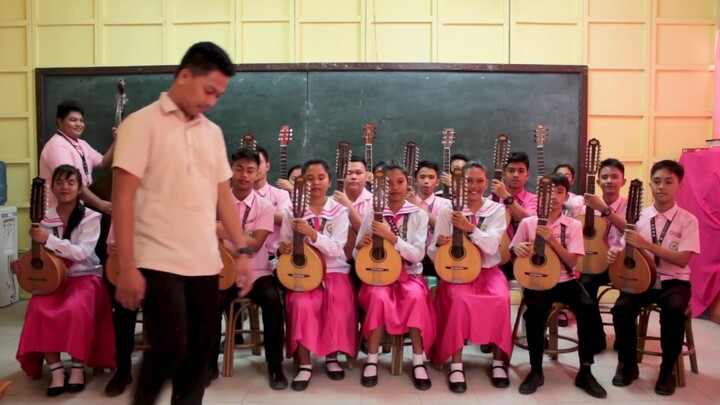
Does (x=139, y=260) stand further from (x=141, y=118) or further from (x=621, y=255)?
(x=621, y=255)

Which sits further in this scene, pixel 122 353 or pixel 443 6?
pixel 443 6

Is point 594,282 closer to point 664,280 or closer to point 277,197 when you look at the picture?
point 664,280

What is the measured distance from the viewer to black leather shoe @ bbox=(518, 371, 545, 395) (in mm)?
2975

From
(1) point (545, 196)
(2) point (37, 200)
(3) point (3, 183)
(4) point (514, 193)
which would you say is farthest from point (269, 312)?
(3) point (3, 183)

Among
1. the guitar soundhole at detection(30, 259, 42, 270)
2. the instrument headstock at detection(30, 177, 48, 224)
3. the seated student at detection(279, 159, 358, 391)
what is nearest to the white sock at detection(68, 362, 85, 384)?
the guitar soundhole at detection(30, 259, 42, 270)

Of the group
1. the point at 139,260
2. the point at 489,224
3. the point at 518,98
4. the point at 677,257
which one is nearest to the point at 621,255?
the point at 677,257

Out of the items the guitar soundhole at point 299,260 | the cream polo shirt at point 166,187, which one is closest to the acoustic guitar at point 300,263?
Result: the guitar soundhole at point 299,260

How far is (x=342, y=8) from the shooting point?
16.4 ft

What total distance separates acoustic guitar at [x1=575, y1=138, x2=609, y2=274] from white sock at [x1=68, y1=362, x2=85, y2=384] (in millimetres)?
2908

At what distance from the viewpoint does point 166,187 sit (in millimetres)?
1700

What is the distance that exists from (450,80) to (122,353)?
330 cm

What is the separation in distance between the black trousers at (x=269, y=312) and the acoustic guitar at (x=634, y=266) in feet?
6.10

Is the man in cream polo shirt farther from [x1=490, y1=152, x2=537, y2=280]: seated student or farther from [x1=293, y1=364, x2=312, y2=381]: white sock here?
[x1=490, y1=152, x2=537, y2=280]: seated student

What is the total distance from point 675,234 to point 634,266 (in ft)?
1.08
